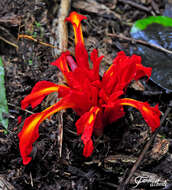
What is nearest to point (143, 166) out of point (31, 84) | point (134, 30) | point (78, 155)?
point (78, 155)

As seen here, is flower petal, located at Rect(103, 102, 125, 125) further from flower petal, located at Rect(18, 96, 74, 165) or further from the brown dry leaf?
the brown dry leaf

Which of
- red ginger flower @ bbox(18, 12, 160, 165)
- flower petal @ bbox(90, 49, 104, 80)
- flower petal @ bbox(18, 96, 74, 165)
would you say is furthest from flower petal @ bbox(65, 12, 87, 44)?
flower petal @ bbox(18, 96, 74, 165)

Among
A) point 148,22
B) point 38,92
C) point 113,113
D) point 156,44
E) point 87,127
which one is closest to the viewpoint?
point 87,127

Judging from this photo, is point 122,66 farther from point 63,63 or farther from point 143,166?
point 143,166

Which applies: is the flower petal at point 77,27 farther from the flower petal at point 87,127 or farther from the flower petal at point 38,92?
the flower petal at point 87,127

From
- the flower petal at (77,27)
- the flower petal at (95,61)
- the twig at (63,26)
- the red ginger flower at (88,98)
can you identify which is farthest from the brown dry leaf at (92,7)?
the flower petal at (95,61)

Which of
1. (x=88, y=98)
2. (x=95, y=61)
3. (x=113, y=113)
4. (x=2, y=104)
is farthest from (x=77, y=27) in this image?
(x=2, y=104)

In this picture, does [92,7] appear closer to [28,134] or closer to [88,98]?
[88,98]
